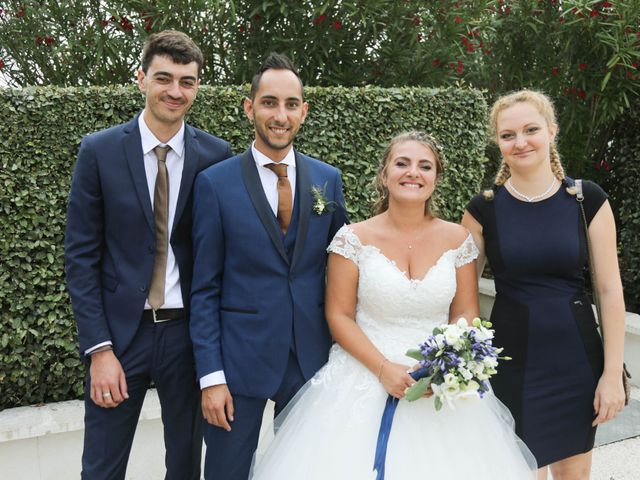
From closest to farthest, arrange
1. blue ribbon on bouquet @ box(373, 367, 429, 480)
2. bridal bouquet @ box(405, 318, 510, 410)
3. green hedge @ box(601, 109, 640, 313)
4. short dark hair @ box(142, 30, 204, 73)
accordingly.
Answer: bridal bouquet @ box(405, 318, 510, 410)
blue ribbon on bouquet @ box(373, 367, 429, 480)
short dark hair @ box(142, 30, 204, 73)
green hedge @ box(601, 109, 640, 313)

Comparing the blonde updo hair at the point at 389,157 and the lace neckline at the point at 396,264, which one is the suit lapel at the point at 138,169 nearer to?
the lace neckline at the point at 396,264

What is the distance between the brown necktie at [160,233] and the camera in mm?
2414

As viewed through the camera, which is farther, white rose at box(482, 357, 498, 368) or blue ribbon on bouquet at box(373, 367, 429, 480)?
blue ribbon on bouquet at box(373, 367, 429, 480)

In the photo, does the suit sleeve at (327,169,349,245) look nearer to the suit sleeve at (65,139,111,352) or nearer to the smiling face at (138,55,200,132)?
the smiling face at (138,55,200,132)

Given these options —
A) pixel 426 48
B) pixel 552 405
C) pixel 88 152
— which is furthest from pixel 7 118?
pixel 426 48

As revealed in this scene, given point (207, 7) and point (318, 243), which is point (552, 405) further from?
point (207, 7)

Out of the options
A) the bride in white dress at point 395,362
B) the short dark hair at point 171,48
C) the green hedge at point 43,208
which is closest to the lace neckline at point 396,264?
the bride in white dress at point 395,362

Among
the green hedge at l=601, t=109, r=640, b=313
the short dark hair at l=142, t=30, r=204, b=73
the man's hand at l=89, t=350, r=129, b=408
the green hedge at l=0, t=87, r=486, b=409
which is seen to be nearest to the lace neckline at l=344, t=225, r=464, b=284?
the short dark hair at l=142, t=30, r=204, b=73

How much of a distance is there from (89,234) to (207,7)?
3691 millimetres

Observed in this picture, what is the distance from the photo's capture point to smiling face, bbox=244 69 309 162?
7.72 ft

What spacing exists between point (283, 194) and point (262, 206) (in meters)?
0.12

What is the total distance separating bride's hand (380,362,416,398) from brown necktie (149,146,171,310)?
3.13 ft

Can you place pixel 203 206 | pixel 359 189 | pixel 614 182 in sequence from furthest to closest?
pixel 614 182
pixel 359 189
pixel 203 206

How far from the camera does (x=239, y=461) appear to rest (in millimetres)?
2352
